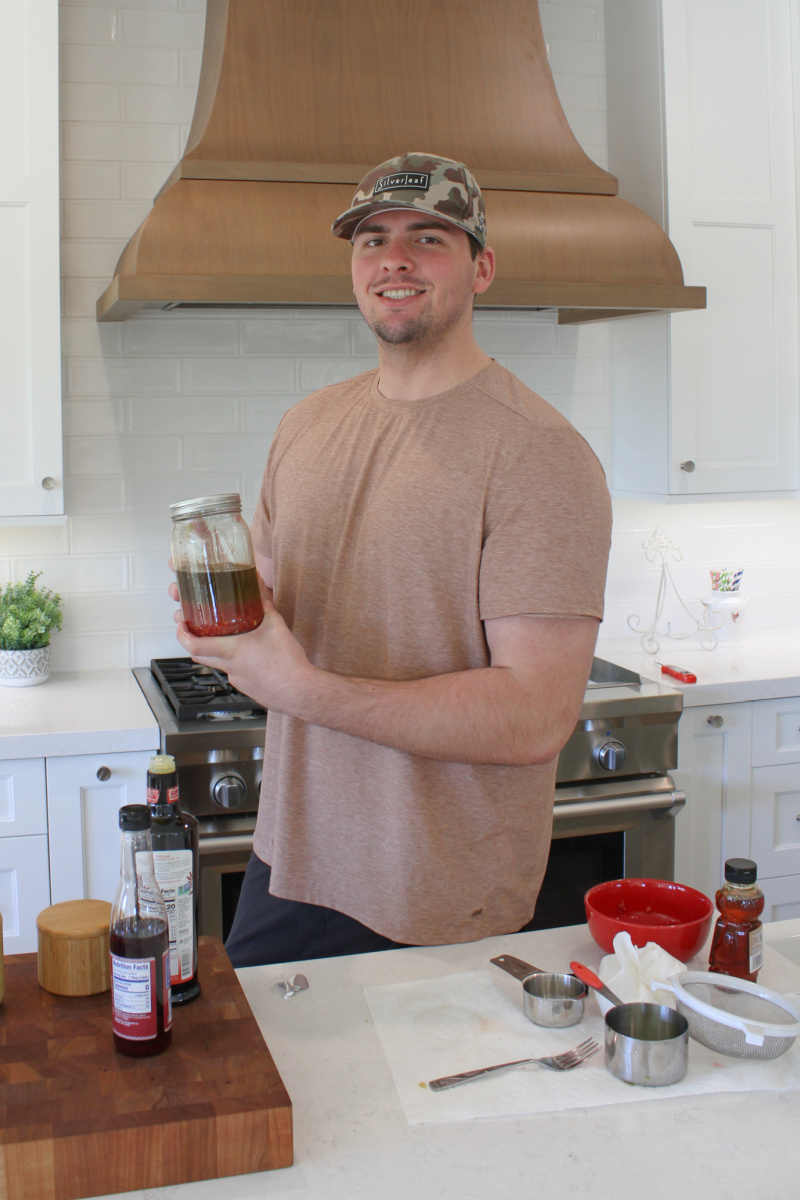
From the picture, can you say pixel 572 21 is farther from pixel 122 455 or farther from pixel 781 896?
pixel 781 896

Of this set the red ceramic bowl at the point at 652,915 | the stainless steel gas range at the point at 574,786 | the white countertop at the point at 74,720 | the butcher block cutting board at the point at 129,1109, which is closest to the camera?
the butcher block cutting board at the point at 129,1109

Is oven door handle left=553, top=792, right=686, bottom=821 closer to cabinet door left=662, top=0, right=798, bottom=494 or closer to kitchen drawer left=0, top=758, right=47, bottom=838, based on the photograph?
cabinet door left=662, top=0, right=798, bottom=494

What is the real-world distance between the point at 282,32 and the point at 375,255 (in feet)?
3.99

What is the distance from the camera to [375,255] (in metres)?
1.55

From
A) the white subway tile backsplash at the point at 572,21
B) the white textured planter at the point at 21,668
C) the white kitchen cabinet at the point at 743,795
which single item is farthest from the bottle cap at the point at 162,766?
the white subway tile backsplash at the point at 572,21

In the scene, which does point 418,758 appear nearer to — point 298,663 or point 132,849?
point 298,663

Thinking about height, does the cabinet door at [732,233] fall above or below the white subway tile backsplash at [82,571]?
above

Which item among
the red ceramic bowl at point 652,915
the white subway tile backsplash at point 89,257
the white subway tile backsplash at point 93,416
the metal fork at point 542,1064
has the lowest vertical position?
the metal fork at point 542,1064

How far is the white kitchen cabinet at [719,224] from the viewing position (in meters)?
2.84

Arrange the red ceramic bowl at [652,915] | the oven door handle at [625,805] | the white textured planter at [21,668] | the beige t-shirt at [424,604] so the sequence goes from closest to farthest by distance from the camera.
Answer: the red ceramic bowl at [652,915], the beige t-shirt at [424,604], the oven door handle at [625,805], the white textured planter at [21,668]

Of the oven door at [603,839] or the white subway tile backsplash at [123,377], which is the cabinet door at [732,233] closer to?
the oven door at [603,839]

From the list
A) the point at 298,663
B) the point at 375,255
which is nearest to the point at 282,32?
the point at 375,255

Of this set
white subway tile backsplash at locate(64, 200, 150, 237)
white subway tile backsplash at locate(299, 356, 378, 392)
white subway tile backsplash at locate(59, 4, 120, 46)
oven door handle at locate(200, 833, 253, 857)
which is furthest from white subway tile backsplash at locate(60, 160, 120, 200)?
oven door handle at locate(200, 833, 253, 857)

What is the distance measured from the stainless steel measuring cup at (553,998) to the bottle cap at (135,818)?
0.45 m
